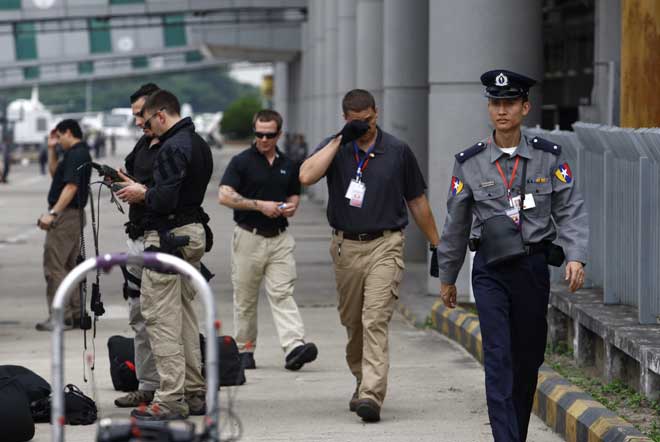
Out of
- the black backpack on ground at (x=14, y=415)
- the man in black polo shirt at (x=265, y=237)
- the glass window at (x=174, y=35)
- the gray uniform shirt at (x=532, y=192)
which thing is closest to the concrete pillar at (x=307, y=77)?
the glass window at (x=174, y=35)

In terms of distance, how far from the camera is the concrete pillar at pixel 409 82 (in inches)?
769

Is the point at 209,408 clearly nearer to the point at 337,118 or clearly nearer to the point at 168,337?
the point at 168,337

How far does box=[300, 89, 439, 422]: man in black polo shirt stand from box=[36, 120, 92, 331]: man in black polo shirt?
476 centimetres

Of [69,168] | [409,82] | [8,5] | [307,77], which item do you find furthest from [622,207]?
[8,5]

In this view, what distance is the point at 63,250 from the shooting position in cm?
1423

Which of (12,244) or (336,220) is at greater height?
(336,220)

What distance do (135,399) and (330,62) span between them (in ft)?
76.1

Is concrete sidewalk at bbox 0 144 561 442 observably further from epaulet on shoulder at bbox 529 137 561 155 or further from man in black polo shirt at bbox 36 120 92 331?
epaulet on shoulder at bbox 529 137 561 155

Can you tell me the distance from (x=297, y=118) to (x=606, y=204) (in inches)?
1738

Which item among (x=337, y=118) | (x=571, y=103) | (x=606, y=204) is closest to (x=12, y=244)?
(x=337, y=118)

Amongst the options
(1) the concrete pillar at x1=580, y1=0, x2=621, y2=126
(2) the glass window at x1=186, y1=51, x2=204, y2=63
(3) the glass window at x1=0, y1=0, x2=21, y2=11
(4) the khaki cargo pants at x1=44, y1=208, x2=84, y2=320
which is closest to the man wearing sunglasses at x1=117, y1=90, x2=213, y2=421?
(4) the khaki cargo pants at x1=44, y1=208, x2=84, y2=320

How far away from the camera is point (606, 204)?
10.8 metres

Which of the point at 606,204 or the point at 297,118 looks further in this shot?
the point at 297,118

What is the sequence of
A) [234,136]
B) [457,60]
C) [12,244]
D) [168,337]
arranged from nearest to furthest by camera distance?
[168,337]
[457,60]
[12,244]
[234,136]
